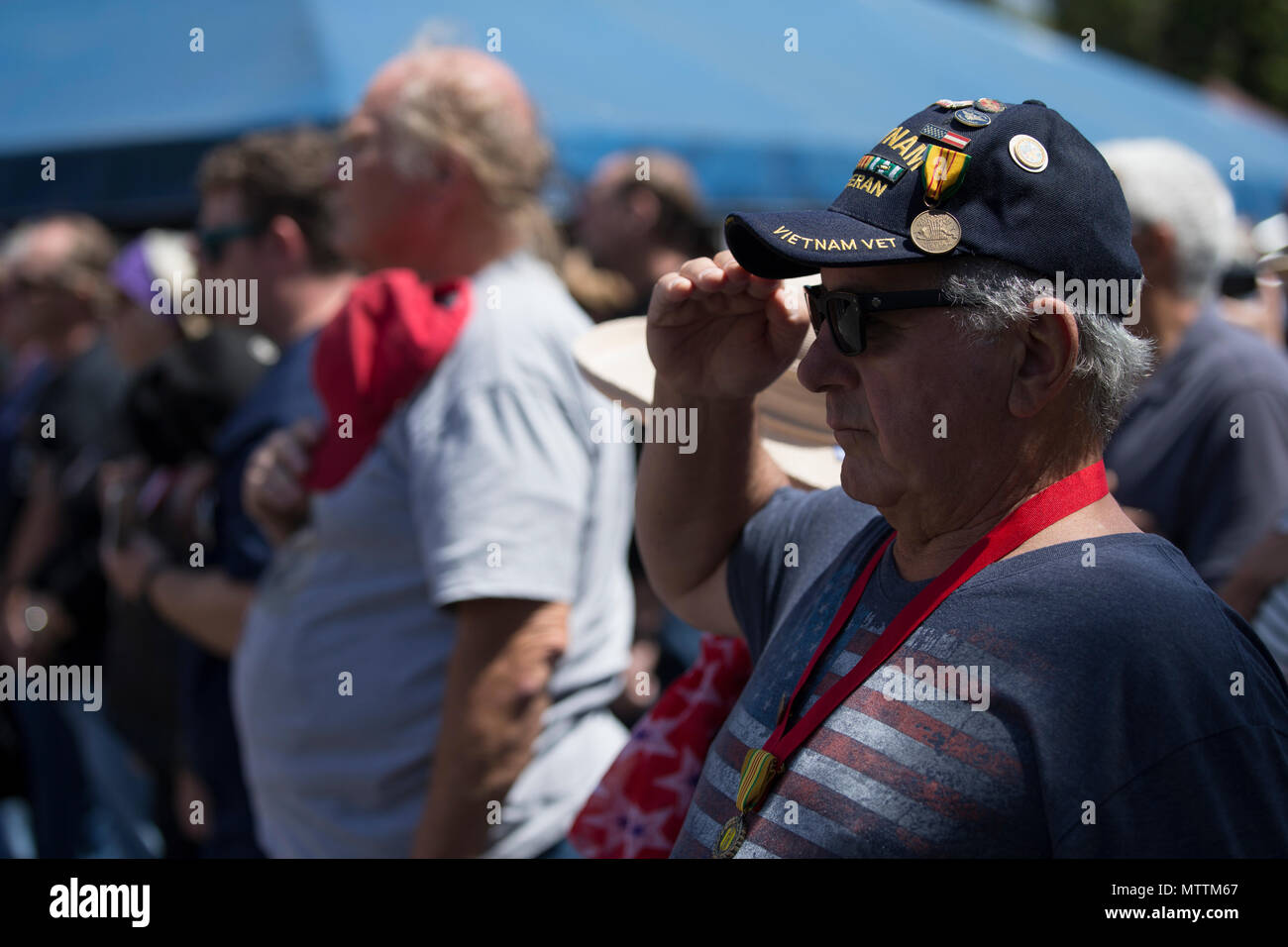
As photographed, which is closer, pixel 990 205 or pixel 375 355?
pixel 990 205

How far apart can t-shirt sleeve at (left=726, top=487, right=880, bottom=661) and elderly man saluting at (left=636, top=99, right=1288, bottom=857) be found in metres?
0.05

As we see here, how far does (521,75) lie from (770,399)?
5.10 meters

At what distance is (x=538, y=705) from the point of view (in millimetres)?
2184

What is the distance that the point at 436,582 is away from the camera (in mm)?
2066

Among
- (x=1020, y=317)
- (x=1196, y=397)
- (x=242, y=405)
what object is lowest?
(x=242, y=405)

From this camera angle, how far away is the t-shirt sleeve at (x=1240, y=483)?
8.24 ft

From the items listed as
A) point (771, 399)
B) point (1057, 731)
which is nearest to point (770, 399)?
point (771, 399)

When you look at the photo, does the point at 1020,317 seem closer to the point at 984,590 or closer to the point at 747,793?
the point at 984,590

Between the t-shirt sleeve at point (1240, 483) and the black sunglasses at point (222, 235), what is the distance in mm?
2346

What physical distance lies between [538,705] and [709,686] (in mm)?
510

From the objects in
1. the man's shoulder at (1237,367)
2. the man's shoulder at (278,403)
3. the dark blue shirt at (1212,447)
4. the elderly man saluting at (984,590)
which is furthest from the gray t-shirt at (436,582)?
the man's shoulder at (1237,367)

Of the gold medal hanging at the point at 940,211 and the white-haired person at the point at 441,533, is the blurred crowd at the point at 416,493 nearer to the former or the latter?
the white-haired person at the point at 441,533

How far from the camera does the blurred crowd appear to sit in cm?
212
